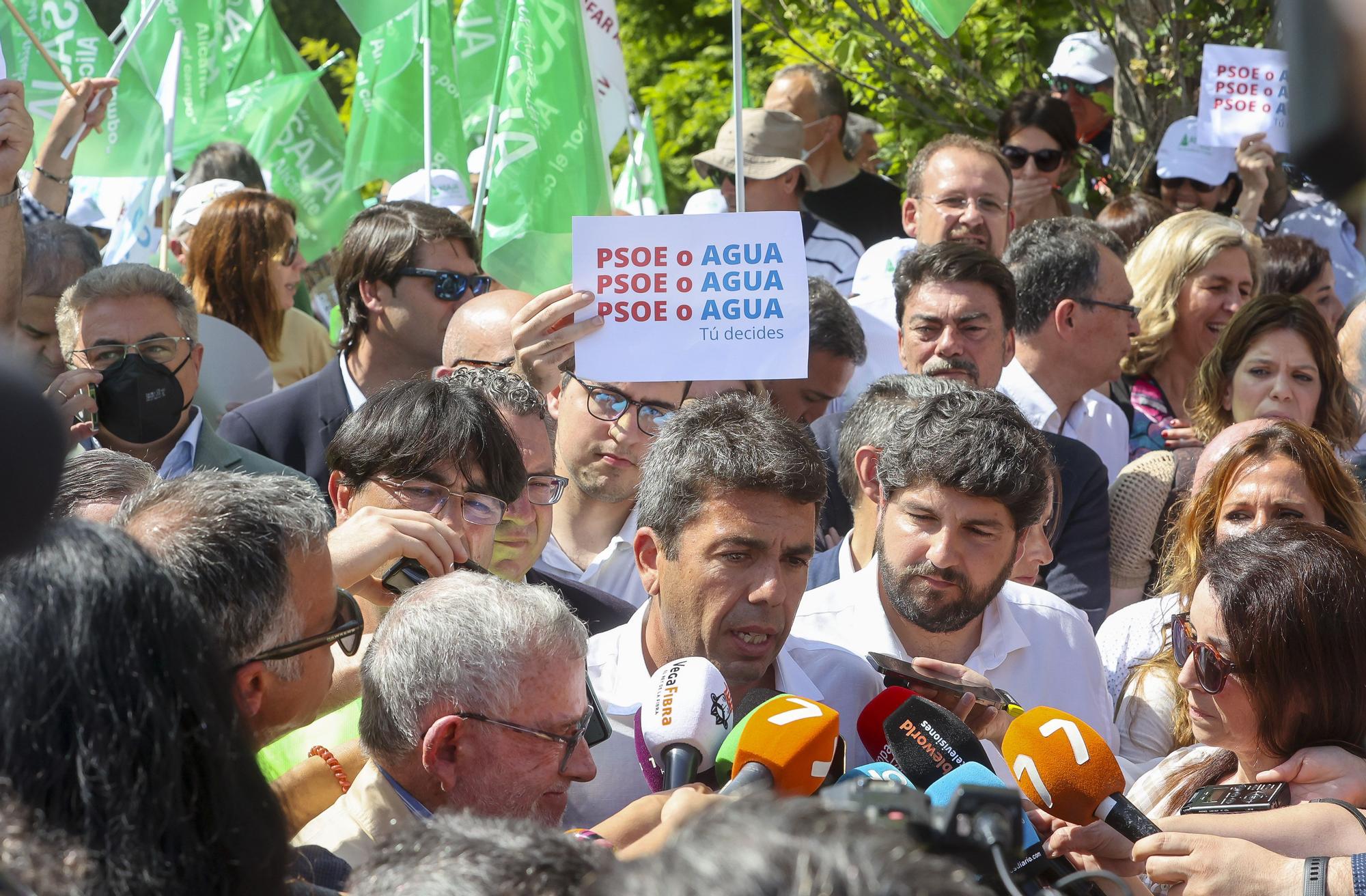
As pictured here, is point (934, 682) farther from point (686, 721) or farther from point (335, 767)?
point (335, 767)

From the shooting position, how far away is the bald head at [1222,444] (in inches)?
186

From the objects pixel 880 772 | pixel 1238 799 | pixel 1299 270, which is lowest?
pixel 1238 799

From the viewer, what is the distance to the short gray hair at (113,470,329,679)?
2.56 metres

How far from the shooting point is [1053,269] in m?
6.21

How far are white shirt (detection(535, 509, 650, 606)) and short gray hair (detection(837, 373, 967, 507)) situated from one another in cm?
69

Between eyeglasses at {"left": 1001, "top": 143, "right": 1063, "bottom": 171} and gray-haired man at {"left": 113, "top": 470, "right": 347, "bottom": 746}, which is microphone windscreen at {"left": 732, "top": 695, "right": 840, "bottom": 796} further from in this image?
eyeglasses at {"left": 1001, "top": 143, "right": 1063, "bottom": 171}

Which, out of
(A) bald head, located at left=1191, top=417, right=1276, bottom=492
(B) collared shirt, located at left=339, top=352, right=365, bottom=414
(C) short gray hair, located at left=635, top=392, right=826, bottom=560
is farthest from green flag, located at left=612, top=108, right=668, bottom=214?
(C) short gray hair, located at left=635, top=392, right=826, bottom=560

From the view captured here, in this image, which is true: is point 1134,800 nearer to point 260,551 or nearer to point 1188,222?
point 260,551

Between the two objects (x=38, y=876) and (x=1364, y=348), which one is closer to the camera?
(x=38, y=876)

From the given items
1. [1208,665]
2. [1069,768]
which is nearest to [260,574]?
[1069,768]

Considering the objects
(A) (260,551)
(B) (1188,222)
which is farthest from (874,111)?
(A) (260,551)

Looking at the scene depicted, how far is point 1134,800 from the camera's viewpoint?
140 inches

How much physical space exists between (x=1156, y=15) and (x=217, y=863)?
8668 millimetres

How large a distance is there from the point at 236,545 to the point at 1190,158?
7.19m
